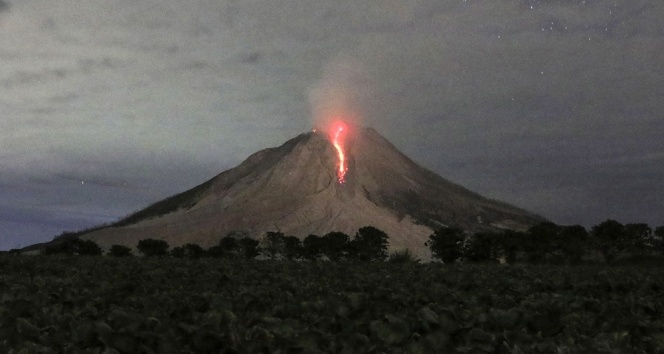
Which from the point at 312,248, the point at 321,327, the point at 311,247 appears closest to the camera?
the point at 321,327

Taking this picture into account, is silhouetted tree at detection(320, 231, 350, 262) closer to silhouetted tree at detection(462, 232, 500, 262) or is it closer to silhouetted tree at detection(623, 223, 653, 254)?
silhouetted tree at detection(462, 232, 500, 262)

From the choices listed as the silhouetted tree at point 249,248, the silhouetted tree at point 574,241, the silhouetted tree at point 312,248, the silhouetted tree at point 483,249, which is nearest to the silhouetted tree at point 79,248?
the silhouetted tree at point 249,248

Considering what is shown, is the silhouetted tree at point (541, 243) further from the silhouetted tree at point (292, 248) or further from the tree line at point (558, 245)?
the silhouetted tree at point (292, 248)

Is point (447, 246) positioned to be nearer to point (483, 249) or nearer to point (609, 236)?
point (483, 249)

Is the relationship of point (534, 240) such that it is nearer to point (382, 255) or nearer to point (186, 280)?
point (382, 255)

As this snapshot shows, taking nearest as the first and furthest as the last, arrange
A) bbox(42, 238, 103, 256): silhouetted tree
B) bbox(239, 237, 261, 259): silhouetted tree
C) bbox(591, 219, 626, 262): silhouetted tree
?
bbox(591, 219, 626, 262): silhouetted tree < bbox(42, 238, 103, 256): silhouetted tree < bbox(239, 237, 261, 259): silhouetted tree

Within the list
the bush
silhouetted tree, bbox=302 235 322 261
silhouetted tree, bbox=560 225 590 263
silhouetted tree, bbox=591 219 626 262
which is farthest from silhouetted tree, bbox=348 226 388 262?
the bush

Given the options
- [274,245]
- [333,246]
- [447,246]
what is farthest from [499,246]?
[274,245]

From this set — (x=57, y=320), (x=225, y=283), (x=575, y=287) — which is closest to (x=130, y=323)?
(x=57, y=320)
